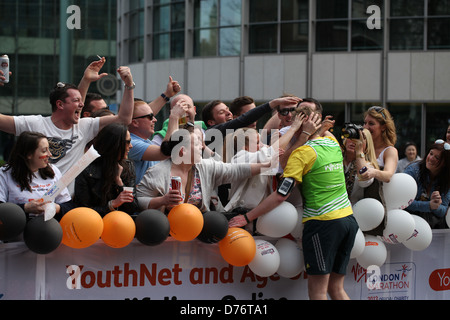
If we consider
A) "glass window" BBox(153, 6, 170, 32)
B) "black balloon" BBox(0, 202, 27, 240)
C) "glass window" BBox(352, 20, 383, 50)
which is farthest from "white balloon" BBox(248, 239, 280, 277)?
"glass window" BBox(153, 6, 170, 32)

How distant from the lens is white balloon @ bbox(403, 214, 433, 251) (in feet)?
17.6

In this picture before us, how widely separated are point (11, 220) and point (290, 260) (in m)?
2.17

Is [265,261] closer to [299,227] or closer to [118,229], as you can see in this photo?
[299,227]

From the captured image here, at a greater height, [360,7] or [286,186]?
[360,7]

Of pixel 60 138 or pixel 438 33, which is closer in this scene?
pixel 60 138

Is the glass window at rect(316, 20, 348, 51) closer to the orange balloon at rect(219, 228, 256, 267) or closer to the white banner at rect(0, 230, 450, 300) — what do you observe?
the white banner at rect(0, 230, 450, 300)

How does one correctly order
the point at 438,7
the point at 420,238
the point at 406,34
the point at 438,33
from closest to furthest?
1. the point at 420,238
2. the point at 438,7
3. the point at 438,33
4. the point at 406,34

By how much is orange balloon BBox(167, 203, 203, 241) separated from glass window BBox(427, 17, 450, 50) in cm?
1671

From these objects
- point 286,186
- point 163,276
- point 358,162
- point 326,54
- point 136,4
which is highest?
point 136,4

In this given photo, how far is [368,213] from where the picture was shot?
5105mm

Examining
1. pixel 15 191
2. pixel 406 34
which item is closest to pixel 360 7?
pixel 406 34

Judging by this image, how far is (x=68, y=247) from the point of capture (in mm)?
4449

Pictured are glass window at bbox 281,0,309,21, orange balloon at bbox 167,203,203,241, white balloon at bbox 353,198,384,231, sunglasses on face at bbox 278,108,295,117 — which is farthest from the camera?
glass window at bbox 281,0,309,21
